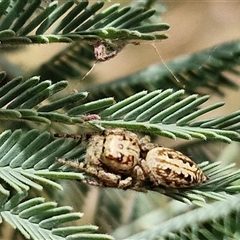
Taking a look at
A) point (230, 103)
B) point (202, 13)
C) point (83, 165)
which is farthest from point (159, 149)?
point (202, 13)

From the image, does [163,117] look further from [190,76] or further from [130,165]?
[190,76]

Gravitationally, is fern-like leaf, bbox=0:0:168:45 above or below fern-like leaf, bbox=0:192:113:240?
above

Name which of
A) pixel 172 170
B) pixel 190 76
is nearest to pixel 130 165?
pixel 172 170

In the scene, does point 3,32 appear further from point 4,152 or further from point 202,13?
point 202,13

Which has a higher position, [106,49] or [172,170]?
[106,49]

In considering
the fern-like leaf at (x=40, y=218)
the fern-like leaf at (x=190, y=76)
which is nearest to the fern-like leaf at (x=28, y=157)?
the fern-like leaf at (x=40, y=218)

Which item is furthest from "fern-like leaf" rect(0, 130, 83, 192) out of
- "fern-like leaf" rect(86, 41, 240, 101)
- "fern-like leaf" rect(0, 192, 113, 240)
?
"fern-like leaf" rect(86, 41, 240, 101)

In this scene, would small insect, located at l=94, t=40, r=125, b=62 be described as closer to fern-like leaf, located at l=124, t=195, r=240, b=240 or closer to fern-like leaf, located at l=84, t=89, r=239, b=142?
fern-like leaf, located at l=84, t=89, r=239, b=142

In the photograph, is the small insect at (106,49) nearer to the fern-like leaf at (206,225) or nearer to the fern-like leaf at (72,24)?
the fern-like leaf at (72,24)
